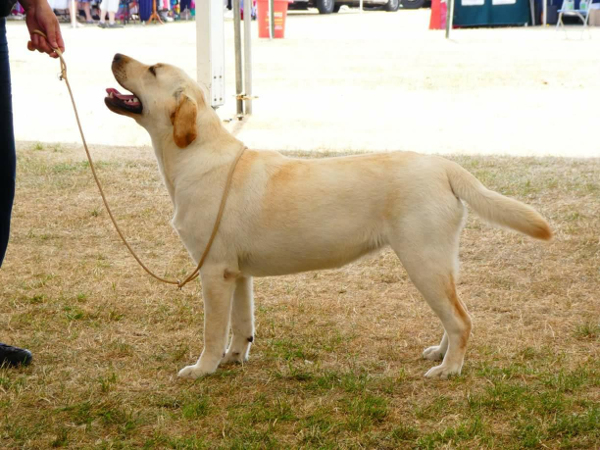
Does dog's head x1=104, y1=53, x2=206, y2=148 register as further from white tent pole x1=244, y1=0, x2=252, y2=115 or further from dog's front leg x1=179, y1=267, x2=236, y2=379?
white tent pole x1=244, y1=0, x2=252, y2=115

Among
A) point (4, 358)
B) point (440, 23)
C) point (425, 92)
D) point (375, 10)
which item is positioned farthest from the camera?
point (375, 10)

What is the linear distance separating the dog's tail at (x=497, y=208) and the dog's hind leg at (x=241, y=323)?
1061 millimetres

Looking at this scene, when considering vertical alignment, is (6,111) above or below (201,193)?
above

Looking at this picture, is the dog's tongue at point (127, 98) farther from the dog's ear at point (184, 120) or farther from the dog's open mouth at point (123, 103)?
the dog's ear at point (184, 120)

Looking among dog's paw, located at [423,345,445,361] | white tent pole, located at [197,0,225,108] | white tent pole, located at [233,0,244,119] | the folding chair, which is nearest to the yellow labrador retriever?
→ dog's paw, located at [423,345,445,361]

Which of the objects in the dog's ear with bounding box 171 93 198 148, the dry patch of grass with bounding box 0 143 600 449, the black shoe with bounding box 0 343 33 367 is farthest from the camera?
the black shoe with bounding box 0 343 33 367

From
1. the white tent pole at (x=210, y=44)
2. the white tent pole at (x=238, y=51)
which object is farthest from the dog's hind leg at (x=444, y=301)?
the white tent pole at (x=238, y=51)

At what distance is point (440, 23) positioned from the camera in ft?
81.0

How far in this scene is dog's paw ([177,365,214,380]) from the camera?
3303 mm

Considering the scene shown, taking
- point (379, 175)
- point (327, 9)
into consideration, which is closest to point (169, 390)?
point (379, 175)

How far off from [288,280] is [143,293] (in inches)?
35.2

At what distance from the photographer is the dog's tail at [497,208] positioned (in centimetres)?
303

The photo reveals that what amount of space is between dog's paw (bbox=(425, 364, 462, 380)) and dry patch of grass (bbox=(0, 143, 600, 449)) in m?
0.04

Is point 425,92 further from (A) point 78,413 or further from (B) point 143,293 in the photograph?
(A) point 78,413
